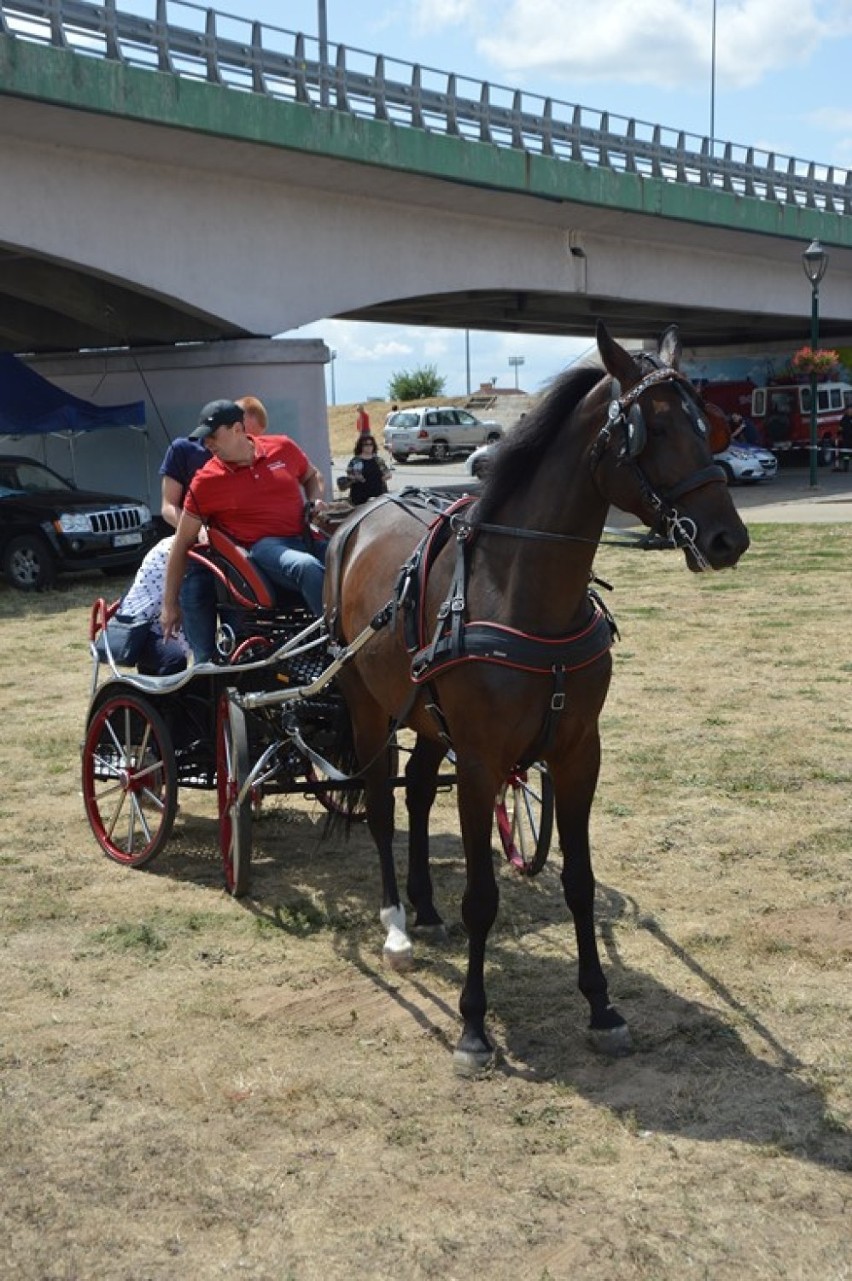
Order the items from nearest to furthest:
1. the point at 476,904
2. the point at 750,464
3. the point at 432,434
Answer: the point at 476,904 → the point at 750,464 → the point at 432,434

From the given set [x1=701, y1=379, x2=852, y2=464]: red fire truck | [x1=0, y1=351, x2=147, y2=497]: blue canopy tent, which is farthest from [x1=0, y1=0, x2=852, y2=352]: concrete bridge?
[x1=701, y1=379, x2=852, y2=464]: red fire truck

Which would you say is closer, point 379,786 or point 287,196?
point 379,786

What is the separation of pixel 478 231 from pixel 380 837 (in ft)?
76.9

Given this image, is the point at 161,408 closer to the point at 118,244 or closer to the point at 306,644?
the point at 118,244

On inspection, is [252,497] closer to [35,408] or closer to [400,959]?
[400,959]

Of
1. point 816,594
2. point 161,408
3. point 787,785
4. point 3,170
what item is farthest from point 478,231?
point 787,785

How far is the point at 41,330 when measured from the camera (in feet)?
86.6

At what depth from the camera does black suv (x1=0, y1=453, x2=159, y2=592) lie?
1852 cm

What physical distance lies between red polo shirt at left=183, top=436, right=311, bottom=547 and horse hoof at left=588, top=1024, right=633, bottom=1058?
9.98 ft

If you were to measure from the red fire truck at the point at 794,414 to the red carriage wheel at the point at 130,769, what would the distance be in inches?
1433

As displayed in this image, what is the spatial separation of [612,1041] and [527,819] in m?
2.19

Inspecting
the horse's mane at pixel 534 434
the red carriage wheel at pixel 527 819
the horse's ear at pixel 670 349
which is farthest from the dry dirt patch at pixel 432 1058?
the horse's ear at pixel 670 349

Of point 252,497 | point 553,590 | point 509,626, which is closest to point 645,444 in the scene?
point 553,590

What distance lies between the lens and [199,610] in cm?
684
